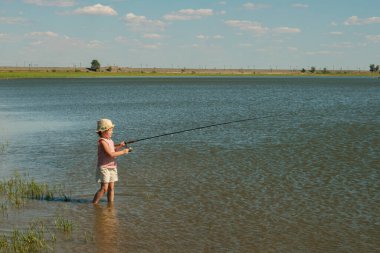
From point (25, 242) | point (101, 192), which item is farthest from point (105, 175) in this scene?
point (25, 242)

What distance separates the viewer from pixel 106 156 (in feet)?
36.4

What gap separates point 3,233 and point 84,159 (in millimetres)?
8308

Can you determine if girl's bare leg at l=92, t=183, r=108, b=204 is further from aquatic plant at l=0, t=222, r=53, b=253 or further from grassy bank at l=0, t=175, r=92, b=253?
aquatic plant at l=0, t=222, r=53, b=253

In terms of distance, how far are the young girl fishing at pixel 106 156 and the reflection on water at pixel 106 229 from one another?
42 cm

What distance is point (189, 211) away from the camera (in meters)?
11.1

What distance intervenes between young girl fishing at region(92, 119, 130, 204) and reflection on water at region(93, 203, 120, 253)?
0.42 m

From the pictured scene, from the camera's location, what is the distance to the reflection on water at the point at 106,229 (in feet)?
29.0

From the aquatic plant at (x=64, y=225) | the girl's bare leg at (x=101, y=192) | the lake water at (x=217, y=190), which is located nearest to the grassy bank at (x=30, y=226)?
the aquatic plant at (x=64, y=225)

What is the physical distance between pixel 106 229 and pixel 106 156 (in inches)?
73.5

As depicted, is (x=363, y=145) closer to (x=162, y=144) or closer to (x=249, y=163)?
(x=249, y=163)

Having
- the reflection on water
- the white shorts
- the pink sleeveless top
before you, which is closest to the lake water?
the reflection on water

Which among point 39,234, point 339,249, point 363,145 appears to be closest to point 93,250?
point 39,234

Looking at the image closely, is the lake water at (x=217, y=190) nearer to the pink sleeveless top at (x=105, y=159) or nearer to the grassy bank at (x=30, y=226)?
the grassy bank at (x=30, y=226)

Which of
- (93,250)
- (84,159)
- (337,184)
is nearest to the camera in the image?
(93,250)
